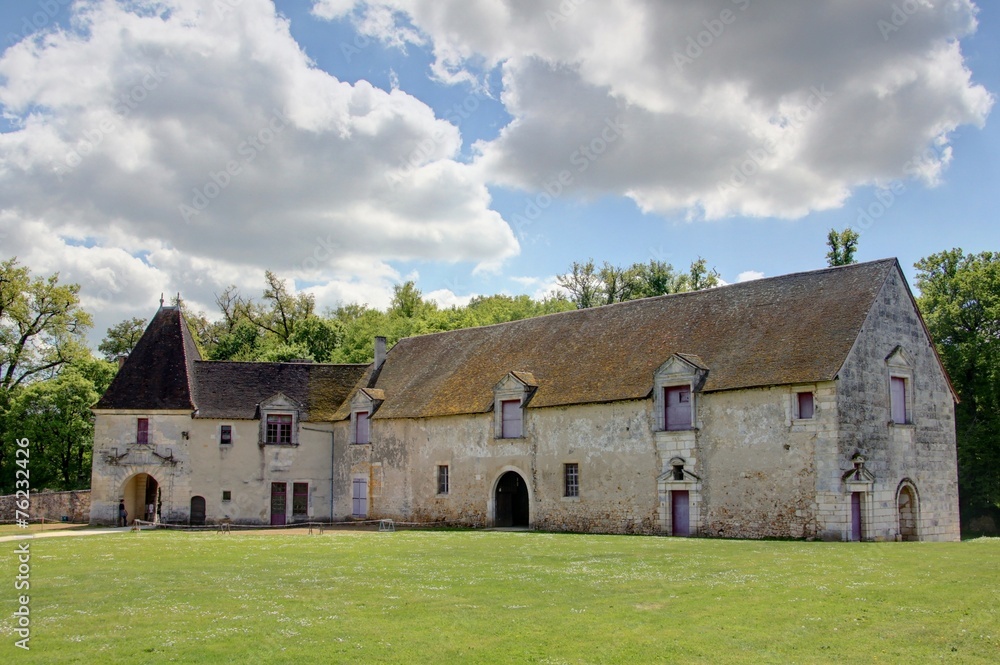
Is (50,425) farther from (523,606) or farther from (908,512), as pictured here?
(523,606)

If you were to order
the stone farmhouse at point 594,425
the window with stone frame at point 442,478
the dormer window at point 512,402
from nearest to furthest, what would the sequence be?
the stone farmhouse at point 594,425
the dormer window at point 512,402
the window with stone frame at point 442,478

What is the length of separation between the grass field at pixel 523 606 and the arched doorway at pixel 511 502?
467 inches

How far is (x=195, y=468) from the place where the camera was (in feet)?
128

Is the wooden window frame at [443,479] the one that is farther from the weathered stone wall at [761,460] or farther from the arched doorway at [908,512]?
the arched doorway at [908,512]

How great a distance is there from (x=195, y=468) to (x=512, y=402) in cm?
1479

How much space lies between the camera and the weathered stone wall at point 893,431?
83.9 ft

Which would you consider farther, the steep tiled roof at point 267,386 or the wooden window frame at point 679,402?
the steep tiled roof at point 267,386

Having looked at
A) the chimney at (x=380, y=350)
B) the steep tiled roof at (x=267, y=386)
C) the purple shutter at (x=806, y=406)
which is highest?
the chimney at (x=380, y=350)

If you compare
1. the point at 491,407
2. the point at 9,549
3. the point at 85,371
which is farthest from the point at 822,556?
the point at 85,371

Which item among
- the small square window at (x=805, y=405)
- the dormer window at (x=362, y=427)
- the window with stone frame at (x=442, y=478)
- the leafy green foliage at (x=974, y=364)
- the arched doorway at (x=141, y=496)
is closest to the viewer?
the small square window at (x=805, y=405)

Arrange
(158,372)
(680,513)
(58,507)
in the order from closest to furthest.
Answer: (680,513) → (158,372) → (58,507)

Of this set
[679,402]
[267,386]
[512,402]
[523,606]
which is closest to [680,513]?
[679,402]

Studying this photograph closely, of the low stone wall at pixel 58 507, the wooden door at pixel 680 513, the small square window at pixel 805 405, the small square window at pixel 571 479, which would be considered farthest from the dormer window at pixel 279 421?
the small square window at pixel 805 405

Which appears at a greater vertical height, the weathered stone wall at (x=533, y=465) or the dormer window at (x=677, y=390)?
the dormer window at (x=677, y=390)
